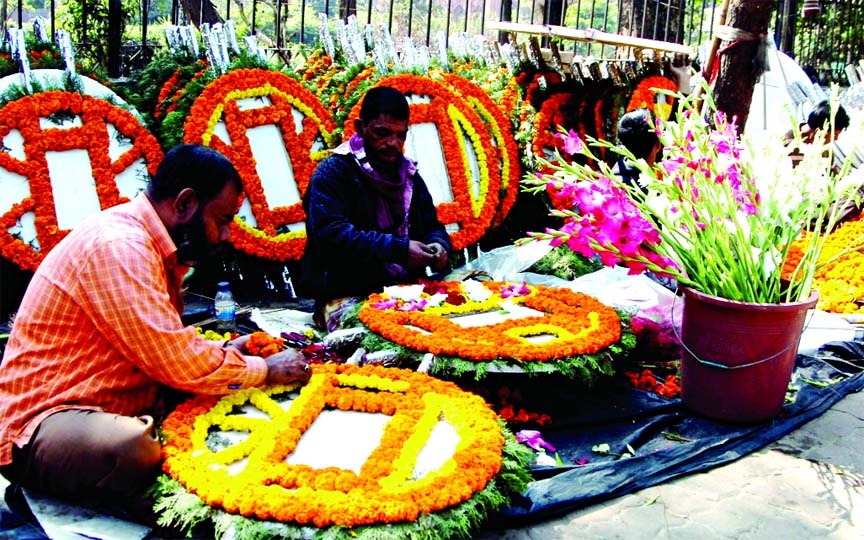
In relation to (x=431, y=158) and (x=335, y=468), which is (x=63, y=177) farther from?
(x=335, y=468)

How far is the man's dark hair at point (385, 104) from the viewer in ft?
13.7

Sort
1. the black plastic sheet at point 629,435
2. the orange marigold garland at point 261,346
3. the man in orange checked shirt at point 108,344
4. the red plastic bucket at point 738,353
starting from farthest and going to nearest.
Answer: the red plastic bucket at point 738,353
the orange marigold garland at point 261,346
the black plastic sheet at point 629,435
the man in orange checked shirt at point 108,344

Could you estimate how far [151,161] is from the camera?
496 cm

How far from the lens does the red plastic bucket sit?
352cm

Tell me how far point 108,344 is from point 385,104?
2088 mm

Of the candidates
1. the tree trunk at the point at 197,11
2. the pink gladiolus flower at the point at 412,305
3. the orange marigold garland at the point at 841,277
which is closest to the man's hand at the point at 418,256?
the pink gladiolus flower at the point at 412,305

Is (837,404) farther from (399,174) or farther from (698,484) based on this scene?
(399,174)

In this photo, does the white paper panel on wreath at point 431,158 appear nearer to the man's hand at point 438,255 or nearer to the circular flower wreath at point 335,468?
the man's hand at point 438,255

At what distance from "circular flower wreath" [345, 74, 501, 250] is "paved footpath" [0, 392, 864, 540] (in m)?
2.99

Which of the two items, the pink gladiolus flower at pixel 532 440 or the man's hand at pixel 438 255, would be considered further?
the man's hand at pixel 438 255

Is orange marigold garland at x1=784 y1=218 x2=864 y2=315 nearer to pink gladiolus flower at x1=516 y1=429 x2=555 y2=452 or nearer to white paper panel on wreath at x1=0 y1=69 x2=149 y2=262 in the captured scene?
pink gladiolus flower at x1=516 y1=429 x2=555 y2=452

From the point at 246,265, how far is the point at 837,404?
146 inches

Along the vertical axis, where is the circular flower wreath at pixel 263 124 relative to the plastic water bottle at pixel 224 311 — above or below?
above

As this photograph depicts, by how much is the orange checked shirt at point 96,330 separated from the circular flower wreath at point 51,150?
203 cm
